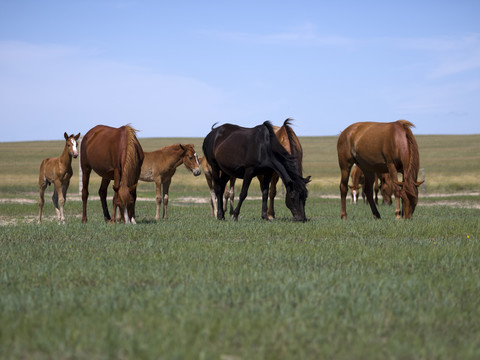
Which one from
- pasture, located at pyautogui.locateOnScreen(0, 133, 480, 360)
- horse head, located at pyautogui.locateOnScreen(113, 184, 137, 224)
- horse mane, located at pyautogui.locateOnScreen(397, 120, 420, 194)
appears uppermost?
horse mane, located at pyautogui.locateOnScreen(397, 120, 420, 194)

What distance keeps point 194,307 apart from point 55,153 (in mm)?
70669

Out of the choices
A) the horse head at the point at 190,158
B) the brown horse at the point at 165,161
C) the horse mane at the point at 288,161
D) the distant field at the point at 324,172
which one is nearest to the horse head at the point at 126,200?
the horse mane at the point at 288,161

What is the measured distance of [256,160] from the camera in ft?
40.8

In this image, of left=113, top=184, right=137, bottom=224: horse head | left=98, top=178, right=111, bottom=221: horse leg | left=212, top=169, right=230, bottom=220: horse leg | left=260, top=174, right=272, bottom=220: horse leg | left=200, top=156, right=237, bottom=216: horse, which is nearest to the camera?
left=113, top=184, right=137, bottom=224: horse head

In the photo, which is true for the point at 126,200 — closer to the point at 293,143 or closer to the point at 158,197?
the point at 293,143

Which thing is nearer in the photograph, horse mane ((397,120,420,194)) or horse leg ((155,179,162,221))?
horse mane ((397,120,420,194))

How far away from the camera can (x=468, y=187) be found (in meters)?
33.9

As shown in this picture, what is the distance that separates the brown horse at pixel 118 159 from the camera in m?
11.3

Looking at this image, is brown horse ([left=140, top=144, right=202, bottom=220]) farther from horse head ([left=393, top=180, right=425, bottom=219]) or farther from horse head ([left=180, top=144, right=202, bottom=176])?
horse head ([left=393, top=180, right=425, bottom=219])

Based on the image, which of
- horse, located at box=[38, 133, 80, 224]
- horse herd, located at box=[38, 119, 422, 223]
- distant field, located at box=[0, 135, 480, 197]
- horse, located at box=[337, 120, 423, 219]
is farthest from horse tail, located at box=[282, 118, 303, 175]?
distant field, located at box=[0, 135, 480, 197]

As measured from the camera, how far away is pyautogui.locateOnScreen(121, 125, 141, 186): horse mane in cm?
1132

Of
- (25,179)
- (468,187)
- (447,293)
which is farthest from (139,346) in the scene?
(25,179)

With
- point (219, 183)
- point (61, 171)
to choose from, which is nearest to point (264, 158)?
point (219, 183)

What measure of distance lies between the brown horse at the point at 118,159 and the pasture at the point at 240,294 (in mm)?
1599
